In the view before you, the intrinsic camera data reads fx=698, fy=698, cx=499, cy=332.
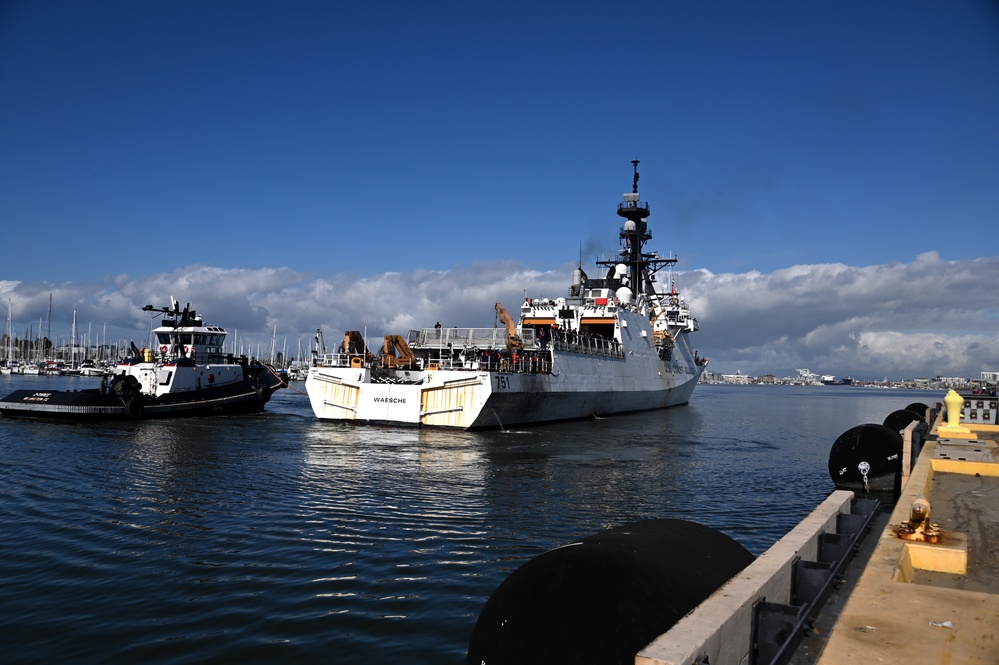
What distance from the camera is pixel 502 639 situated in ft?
14.4

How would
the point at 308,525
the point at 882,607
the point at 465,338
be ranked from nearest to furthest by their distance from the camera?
the point at 882,607 → the point at 308,525 → the point at 465,338

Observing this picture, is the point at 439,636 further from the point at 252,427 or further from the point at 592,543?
the point at 252,427

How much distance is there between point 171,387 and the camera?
3722 cm

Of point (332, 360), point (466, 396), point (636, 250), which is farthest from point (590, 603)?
point (636, 250)

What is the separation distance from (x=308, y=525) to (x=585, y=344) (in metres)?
29.0

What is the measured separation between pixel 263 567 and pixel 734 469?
16443 mm

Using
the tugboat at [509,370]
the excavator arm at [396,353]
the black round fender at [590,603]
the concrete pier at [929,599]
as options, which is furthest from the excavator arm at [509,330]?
the black round fender at [590,603]

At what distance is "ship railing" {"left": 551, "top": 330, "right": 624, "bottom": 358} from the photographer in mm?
36031

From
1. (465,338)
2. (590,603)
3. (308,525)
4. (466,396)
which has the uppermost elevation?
(465,338)

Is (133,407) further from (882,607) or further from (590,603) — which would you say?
(882,607)

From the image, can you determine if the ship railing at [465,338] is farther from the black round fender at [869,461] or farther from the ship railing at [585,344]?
the black round fender at [869,461]

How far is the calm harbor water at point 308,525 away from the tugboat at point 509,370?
350cm

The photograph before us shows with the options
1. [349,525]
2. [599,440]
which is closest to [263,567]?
[349,525]

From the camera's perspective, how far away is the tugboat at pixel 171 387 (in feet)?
108
